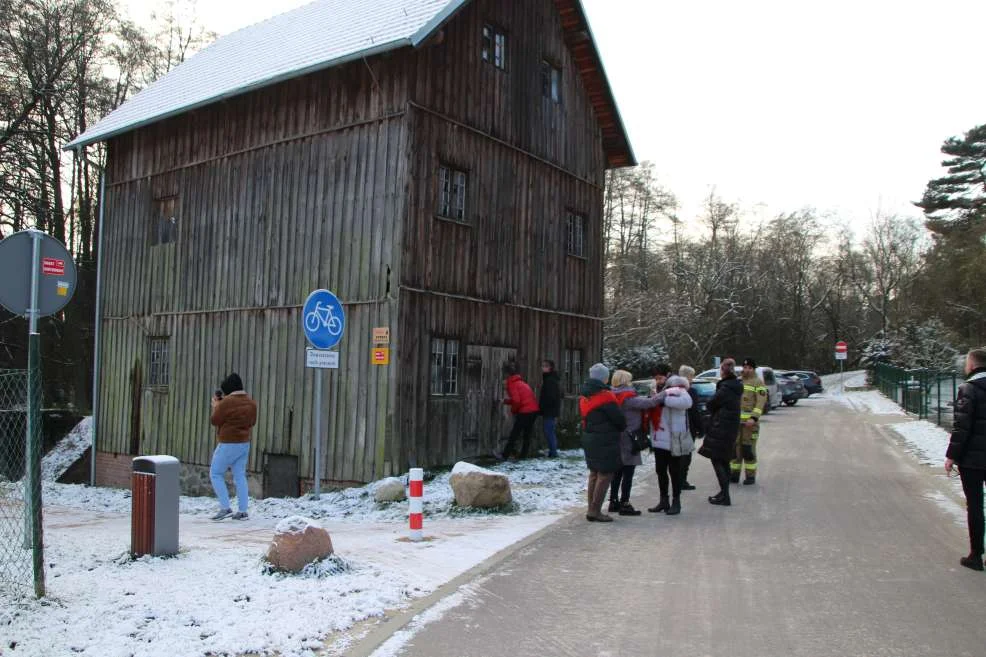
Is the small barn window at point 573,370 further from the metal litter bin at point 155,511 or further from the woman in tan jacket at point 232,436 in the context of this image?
the metal litter bin at point 155,511

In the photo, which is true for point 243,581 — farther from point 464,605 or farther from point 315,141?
point 315,141

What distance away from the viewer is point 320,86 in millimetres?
15320

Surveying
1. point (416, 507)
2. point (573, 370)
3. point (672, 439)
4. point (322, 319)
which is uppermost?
point (322, 319)

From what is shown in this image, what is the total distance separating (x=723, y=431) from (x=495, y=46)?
30.7ft

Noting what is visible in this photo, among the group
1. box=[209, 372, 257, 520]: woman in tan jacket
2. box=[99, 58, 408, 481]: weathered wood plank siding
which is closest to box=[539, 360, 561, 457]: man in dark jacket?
box=[99, 58, 408, 481]: weathered wood plank siding

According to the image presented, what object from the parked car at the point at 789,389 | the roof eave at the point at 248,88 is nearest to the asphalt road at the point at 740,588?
the roof eave at the point at 248,88

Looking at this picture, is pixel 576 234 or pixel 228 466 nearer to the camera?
pixel 228 466

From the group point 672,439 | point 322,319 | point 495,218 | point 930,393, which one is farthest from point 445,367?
point 930,393

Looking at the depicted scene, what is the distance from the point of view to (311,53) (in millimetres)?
15477

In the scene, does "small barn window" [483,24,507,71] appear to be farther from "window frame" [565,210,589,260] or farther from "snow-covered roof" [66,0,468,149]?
"window frame" [565,210,589,260]

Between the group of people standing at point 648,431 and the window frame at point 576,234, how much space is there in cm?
770

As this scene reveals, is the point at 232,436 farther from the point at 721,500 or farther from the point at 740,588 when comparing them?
the point at 740,588

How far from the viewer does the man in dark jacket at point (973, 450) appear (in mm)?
7574

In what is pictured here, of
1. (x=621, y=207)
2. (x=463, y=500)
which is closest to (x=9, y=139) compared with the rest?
(x=463, y=500)
